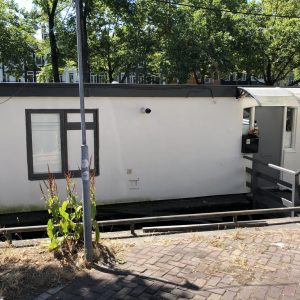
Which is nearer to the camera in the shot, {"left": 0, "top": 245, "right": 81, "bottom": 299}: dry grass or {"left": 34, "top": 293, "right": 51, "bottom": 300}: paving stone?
{"left": 34, "top": 293, "right": 51, "bottom": 300}: paving stone

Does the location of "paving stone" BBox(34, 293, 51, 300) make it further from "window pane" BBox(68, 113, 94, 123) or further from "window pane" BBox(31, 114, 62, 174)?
"window pane" BBox(68, 113, 94, 123)

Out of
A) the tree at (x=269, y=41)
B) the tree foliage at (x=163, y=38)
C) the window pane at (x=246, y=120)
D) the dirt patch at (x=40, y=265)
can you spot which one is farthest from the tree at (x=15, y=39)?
the dirt patch at (x=40, y=265)

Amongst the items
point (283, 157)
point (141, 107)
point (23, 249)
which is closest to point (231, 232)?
point (23, 249)

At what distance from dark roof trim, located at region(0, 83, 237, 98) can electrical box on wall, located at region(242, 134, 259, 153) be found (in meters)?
1.13

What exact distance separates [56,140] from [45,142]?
23 centimetres

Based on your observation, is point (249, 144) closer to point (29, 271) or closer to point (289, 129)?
point (289, 129)

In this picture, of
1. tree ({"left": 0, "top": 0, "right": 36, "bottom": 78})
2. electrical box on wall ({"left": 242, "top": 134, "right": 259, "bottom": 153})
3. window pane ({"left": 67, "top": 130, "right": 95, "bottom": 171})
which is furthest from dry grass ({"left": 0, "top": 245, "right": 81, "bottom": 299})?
tree ({"left": 0, "top": 0, "right": 36, "bottom": 78})

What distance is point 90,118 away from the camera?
8.41m

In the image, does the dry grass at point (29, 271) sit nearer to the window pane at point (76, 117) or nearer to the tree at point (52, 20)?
the window pane at point (76, 117)

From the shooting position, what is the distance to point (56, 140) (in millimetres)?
8344

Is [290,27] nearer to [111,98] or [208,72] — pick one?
[208,72]

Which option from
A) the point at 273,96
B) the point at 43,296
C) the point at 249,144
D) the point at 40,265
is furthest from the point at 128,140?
the point at 43,296

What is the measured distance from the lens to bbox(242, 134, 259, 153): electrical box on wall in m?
9.74

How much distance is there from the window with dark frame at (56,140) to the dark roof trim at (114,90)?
0.37m
